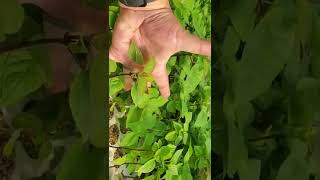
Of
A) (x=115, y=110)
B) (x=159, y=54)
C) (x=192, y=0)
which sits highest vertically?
(x=192, y=0)

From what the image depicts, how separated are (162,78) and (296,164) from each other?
0.46 meters

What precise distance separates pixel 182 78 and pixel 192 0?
0.16 metres

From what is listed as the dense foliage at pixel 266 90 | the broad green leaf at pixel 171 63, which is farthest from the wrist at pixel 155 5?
the dense foliage at pixel 266 90

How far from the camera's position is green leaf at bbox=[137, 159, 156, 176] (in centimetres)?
104

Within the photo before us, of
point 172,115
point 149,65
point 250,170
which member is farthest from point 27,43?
point 250,170

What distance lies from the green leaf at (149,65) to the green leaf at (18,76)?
20 cm

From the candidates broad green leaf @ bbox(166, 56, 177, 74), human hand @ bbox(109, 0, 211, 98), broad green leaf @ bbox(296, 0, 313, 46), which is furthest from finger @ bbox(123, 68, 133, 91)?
broad green leaf @ bbox(296, 0, 313, 46)

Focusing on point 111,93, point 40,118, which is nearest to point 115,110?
point 111,93

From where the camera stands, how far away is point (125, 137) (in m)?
1.00

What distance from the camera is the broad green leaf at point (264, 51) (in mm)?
1254

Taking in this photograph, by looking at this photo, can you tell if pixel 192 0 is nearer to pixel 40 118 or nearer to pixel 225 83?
pixel 225 83

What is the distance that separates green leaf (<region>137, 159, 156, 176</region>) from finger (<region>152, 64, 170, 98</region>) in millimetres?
125

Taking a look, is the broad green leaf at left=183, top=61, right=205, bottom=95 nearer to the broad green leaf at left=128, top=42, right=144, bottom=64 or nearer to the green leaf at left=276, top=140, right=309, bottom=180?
the broad green leaf at left=128, top=42, right=144, bottom=64

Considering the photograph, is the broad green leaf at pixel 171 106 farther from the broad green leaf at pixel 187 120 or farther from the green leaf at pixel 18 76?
the green leaf at pixel 18 76
